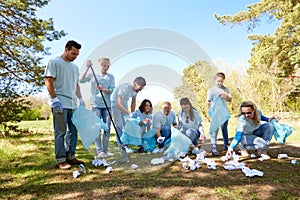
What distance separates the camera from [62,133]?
274 centimetres

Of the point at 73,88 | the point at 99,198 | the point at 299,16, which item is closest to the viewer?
the point at 99,198

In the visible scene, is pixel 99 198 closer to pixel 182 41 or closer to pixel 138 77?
pixel 138 77

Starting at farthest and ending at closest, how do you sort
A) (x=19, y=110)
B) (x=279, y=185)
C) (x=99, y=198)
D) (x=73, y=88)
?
(x=19, y=110)
(x=73, y=88)
(x=279, y=185)
(x=99, y=198)

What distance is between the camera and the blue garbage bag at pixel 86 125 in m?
2.67

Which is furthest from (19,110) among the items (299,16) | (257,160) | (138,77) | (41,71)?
(299,16)

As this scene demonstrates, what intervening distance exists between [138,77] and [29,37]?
3.66m

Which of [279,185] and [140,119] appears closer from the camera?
[279,185]

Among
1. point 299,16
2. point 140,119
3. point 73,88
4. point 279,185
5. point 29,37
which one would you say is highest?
point 299,16

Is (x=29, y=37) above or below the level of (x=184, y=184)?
above

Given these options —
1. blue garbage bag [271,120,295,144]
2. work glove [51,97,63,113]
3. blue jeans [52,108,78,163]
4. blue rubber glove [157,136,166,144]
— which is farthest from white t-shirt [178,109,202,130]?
work glove [51,97,63,113]

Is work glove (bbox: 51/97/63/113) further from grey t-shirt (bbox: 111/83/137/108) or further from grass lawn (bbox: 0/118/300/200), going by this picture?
grey t-shirt (bbox: 111/83/137/108)

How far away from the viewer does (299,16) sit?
28.1ft

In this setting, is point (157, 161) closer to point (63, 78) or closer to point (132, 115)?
point (132, 115)

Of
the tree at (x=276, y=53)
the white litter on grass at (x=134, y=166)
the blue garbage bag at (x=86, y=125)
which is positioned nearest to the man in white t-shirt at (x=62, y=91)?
the blue garbage bag at (x=86, y=125)
